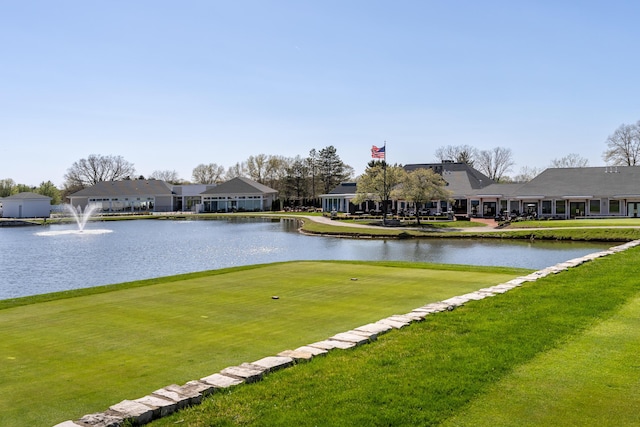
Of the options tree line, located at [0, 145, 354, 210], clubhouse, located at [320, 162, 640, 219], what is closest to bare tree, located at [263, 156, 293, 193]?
tree line, located at [0, 145, 354, 210]

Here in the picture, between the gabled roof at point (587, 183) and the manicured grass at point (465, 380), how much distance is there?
44.6 metres

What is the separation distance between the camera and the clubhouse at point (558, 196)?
156 ft

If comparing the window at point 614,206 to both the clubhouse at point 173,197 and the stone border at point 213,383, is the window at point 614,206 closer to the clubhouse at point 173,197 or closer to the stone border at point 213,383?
the stone border at point 213,383

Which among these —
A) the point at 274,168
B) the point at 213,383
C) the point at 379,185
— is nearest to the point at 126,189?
the point at 274,168

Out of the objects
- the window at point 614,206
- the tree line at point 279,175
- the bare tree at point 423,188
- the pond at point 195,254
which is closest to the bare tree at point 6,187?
the tree line at point 279,175

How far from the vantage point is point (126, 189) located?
281 feet

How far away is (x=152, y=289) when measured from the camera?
12789 millimetres

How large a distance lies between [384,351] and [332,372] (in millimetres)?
980

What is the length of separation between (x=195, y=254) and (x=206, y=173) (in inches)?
3795

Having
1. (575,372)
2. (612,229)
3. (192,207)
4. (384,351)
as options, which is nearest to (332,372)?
(384,351)

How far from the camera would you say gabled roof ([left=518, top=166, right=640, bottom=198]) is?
4769 cm

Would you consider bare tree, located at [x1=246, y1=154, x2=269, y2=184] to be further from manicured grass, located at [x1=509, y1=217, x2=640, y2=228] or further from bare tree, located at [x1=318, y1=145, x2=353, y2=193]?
manicured grass, located at [x1=509, y1=217, x2=640, y2=228]

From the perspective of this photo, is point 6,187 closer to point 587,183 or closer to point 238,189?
point 238,189

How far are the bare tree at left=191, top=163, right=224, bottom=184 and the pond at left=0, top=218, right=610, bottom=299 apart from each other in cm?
8262
